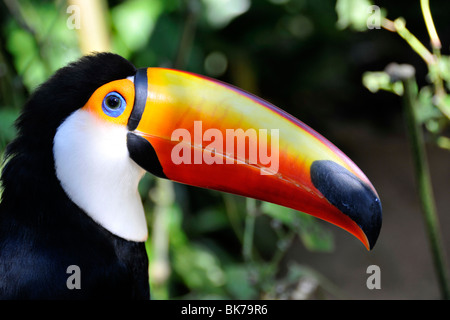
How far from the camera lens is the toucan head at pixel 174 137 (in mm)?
1795

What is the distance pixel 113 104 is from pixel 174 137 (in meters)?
0.23

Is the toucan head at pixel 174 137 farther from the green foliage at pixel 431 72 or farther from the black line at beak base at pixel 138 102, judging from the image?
the green foliage at pixel 431 72

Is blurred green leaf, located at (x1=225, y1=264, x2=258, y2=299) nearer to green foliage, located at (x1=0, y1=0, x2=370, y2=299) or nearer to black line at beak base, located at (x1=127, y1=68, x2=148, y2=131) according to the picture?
green foliage, located at (x1=0, y1=0, x2=370, y2=299)

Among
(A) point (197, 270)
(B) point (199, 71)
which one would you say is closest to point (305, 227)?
(A) point (197, 270)

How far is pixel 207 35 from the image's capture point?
4.25 m

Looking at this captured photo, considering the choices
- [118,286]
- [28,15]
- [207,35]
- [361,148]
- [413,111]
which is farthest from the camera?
[361,148]

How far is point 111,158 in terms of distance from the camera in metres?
1.86

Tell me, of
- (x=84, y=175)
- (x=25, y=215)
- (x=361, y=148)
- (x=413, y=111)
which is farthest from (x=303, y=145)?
(x=361, y=148)

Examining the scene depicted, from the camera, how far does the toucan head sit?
1795 millimetres

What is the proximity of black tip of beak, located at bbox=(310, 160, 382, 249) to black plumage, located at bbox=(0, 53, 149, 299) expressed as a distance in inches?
29.3

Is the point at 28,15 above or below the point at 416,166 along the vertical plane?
above

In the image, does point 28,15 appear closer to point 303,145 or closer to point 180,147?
point 180,147

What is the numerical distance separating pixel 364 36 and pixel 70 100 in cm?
432
